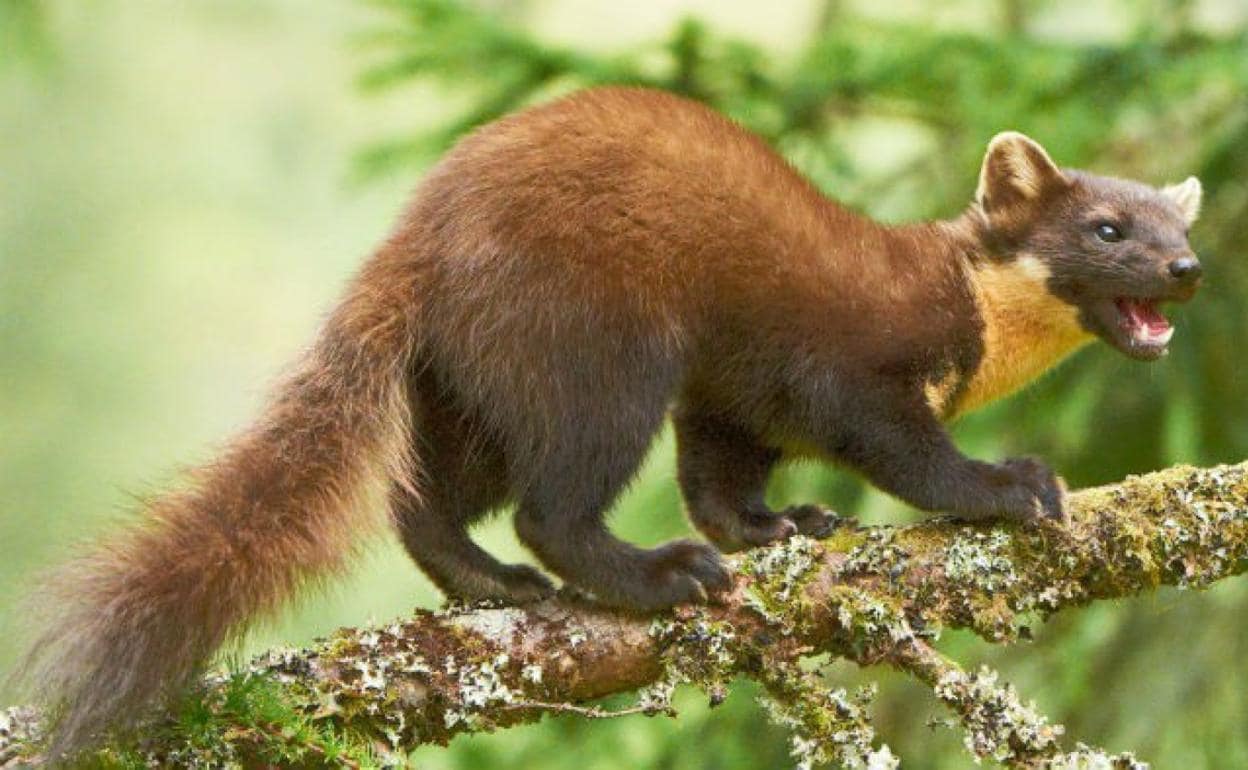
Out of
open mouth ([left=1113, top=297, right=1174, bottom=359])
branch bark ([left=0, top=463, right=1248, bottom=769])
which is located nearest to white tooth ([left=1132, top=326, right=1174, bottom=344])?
open mouth ([left=1113, top=297, right=1174, bottom=359])

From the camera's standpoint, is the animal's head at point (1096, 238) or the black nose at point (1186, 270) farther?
the animal's head at point (1096, 238)

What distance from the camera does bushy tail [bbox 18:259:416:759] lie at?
3826mm

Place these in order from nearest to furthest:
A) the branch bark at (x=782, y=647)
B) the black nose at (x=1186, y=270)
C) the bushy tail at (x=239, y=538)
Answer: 1. the bushy tail at (x=239, y=538)
2. the branch bark at (x=782, y=647)
3. the black nose at (x=1186, y=270)

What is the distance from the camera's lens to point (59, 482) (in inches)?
840

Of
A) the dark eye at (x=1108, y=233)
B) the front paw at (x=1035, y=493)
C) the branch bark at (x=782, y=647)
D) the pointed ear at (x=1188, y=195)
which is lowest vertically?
the branch bark at (x=782, y=647)

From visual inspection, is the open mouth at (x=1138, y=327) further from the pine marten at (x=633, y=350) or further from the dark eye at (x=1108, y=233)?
the dark eye at (x=1108, y=233)

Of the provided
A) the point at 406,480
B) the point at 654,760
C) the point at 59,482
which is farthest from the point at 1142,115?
the point at 59,482

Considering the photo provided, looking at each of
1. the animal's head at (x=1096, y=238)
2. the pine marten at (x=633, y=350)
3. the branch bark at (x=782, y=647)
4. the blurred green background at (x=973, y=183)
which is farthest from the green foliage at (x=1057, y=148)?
the branch bark at (x=782, y=647)

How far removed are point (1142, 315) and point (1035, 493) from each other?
1.08 meters

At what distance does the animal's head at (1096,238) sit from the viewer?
5.64 meters

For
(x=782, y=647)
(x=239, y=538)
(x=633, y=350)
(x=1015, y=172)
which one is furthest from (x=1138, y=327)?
(x=239, y=538)

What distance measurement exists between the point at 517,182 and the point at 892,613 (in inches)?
64.0

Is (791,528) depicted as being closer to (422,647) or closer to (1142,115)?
(422,647)

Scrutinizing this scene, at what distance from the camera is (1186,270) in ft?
18.1
